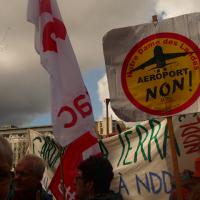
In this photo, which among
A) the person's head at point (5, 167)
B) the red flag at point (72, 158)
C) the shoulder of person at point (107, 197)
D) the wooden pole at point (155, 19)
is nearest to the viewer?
the person's head at point (5, 167)

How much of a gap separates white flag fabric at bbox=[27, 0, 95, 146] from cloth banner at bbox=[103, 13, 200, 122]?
0.87 ft

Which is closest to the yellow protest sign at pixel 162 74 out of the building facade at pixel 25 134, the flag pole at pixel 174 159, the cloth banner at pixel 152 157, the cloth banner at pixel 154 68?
the cloth banner at pixel 154 68

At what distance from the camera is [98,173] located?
2746mm

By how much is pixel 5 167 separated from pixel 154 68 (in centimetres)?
210

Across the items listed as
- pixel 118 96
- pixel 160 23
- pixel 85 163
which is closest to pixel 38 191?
pixel 85 163

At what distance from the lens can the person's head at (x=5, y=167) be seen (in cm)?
151

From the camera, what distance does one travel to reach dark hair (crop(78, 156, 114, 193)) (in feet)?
8.86

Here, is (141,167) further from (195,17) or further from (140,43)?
(195,17)

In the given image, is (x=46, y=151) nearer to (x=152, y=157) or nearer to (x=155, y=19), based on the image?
(x=152, y=157)

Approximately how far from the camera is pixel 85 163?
9.25 ft

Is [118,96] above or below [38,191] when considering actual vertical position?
above

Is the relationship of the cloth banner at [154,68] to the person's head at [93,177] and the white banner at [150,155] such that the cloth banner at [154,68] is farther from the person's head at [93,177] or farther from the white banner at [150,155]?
the person's head at [93,177]

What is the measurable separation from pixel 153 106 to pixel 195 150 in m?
0.65

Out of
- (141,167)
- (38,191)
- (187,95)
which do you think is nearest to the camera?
(38,191)
